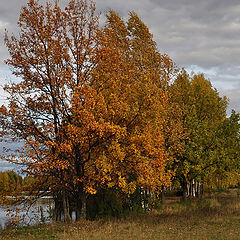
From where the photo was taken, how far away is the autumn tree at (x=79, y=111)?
18.1 meters

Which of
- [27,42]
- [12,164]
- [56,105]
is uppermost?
[27,42]

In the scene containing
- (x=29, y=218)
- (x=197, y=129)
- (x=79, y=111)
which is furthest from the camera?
(x=197, y=129)

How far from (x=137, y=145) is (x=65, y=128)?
4590mm

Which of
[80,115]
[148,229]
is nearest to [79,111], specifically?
[80,115]

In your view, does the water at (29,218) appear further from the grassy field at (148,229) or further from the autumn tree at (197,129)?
the autumn tree at (197,129)

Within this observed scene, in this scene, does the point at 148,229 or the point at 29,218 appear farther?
the point at 29,218

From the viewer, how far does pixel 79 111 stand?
17250 millimetres

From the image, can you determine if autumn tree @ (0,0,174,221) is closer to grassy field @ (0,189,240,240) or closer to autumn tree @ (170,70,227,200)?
grassy field @ (0,189,240,240)

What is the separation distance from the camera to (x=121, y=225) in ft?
61.5

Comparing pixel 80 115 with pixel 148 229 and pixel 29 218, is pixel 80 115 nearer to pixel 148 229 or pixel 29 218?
pixel 148 229

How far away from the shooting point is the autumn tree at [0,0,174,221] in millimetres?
18062

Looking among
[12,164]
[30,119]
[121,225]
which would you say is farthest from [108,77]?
[121,225]

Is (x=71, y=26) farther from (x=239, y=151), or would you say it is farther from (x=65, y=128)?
(x=239, y=151)

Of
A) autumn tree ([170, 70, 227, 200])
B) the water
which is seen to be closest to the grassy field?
the water
